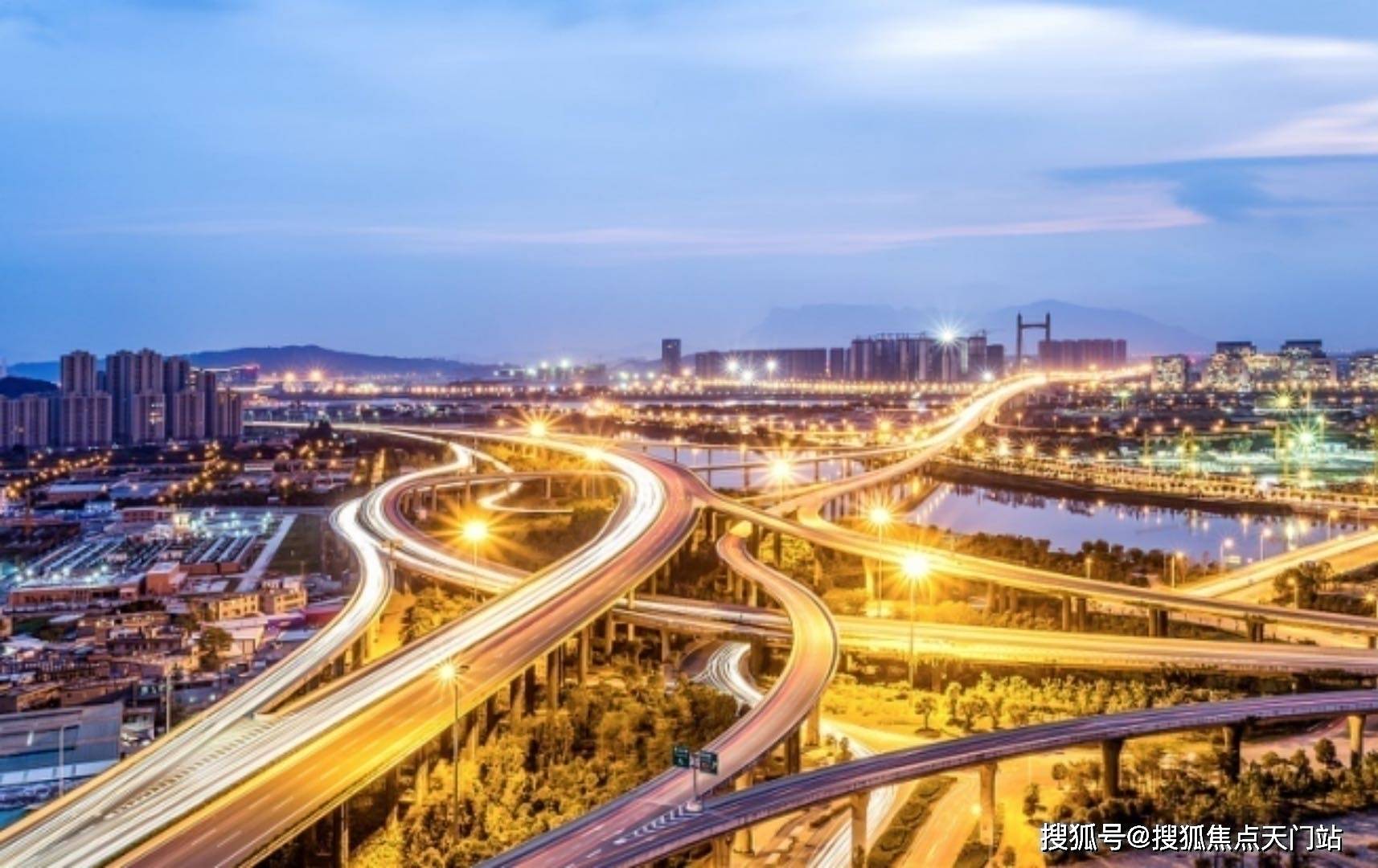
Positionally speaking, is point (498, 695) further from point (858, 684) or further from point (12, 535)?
point (12, 535)

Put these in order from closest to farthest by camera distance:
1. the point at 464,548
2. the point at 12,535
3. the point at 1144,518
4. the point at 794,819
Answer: the point at 794,819, the point at 464,548, the point at 12,535, the point at 1144,518

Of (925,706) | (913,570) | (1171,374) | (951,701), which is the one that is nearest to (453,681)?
(925,706)

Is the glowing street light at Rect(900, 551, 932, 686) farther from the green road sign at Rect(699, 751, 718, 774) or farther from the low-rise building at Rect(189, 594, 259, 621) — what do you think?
the low-rise building at Rect(189, 594, 259, 621)

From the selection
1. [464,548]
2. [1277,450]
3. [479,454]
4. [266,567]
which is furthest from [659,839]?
[1277,450]

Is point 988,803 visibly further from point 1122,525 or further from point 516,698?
point 1122,525

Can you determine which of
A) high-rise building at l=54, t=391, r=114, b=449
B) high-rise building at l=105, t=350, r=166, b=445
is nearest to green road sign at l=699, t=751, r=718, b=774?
high-rise building at l=54, t=391, r=114, b=449

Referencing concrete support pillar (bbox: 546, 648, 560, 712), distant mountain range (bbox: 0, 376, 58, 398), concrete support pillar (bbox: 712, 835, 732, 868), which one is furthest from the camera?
distant mountain range (bbox: 0, 376, 58, 398)
